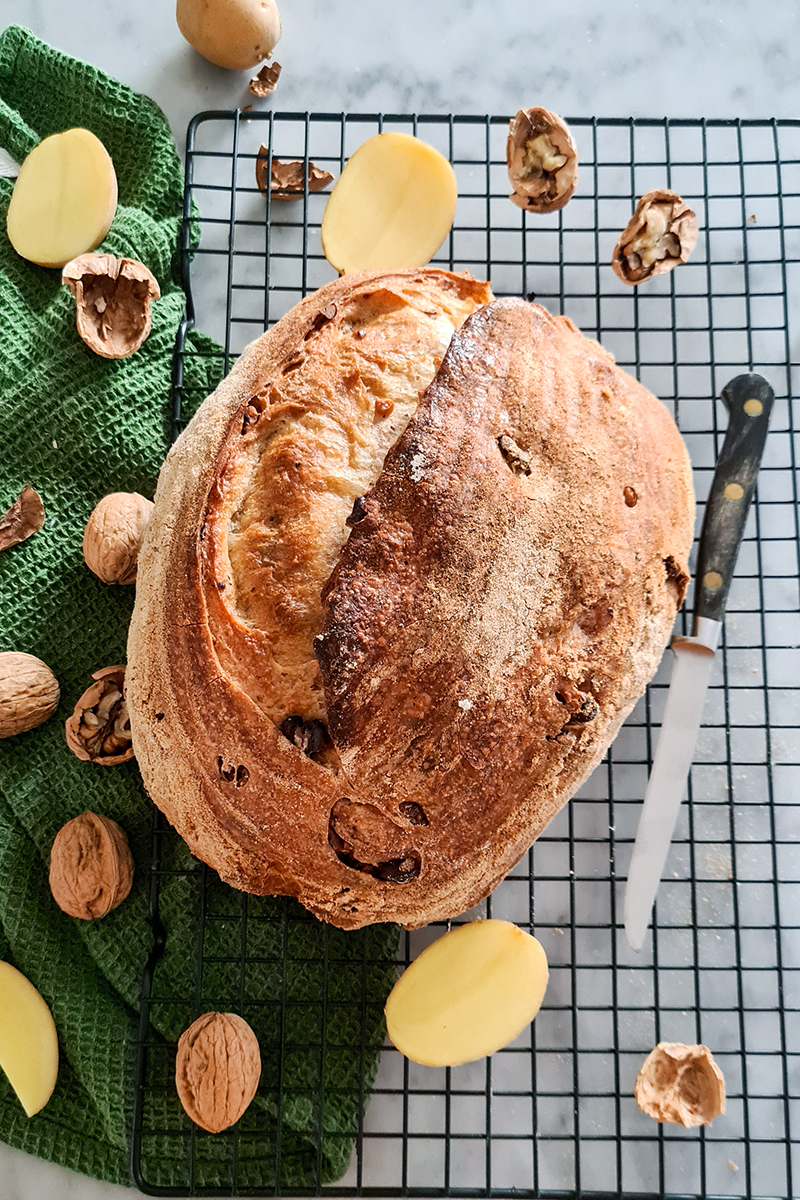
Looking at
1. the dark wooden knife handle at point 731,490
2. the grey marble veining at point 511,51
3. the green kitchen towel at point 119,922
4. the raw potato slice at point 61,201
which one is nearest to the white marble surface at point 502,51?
the grey marble veining at point 511,51

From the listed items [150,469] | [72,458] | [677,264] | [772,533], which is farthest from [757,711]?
[72,458]

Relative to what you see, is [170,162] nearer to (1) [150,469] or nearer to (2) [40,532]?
(1) [150,469]

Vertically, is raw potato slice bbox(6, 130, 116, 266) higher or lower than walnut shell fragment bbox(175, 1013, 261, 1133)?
higher

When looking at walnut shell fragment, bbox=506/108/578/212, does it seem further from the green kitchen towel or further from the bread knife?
the green kitchen towel

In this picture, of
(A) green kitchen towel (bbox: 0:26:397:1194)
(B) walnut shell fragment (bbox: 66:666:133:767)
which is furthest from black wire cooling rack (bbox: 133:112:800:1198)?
(B) walnut shell fragment (bbox: 66:666:133:767)

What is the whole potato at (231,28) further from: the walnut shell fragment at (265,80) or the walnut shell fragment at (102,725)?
Result: the walnut shell fragment at (102,725)

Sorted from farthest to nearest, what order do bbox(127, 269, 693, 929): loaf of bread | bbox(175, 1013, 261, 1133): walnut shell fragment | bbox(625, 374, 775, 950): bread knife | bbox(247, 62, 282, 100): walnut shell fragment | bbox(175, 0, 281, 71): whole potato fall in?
bbox(247, 62, 282, 100): walnut shell fragment
bbox(175, 0, 281, 71): whole potato
bbox(625, 374, 775, 950): bread knife
bbox(175, 1013, 261, 1133): walnut shell fragment
bbox(127, 269, 693, 929): loaf of bread

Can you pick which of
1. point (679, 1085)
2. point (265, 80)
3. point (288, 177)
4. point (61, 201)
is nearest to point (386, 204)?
point (288, 177)
